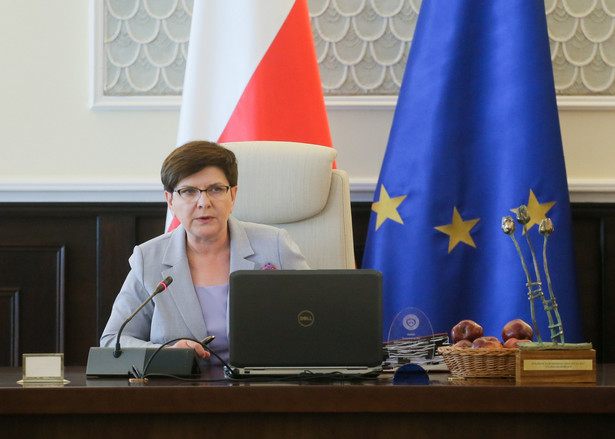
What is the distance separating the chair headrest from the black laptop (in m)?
0.86

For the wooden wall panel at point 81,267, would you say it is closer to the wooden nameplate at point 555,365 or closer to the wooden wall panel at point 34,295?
the wooden wall panel at point 34,295

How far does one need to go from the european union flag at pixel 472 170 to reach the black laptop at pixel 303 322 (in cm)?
115

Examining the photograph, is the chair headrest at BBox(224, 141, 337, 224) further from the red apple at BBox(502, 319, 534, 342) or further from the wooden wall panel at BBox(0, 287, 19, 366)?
the wooden wall panel at BBox(0, 287, 19, 366)

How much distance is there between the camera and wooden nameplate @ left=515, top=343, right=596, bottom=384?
142 cm

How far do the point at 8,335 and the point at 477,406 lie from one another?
226cm

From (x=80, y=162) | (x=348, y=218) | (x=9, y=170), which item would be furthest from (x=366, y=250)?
(x=9, y=170)

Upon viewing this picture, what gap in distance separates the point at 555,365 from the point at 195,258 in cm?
108

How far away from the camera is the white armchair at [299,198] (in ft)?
7.70

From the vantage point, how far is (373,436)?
132cm

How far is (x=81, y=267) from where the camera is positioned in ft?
10.2

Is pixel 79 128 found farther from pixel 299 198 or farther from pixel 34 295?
pixel 299 198

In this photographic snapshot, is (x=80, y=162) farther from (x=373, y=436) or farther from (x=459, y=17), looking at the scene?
(x=373, y=436)

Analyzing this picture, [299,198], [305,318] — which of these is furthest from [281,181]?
[305,318]

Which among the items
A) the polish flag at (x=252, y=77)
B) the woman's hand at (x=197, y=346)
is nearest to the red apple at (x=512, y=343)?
the woman's hand at (x=197, y=346)
